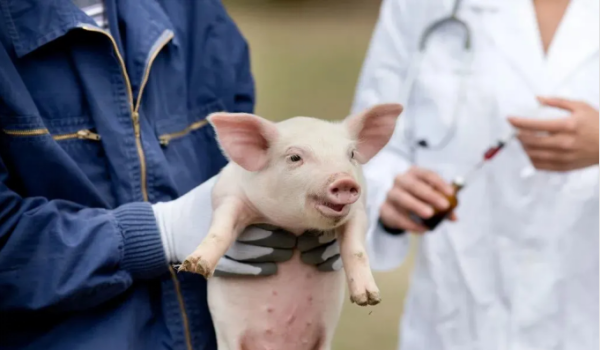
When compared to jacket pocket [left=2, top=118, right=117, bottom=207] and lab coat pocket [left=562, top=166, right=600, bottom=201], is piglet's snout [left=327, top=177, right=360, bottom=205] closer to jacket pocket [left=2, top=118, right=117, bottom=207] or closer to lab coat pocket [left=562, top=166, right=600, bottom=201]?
jacket pocket [left=2, top=118, right=117, bottom=207]

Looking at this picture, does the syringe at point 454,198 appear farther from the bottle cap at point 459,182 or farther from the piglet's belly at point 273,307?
the piglet's belly at point 273,307

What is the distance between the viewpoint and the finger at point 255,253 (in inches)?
33.6

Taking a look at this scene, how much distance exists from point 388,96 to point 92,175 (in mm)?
697

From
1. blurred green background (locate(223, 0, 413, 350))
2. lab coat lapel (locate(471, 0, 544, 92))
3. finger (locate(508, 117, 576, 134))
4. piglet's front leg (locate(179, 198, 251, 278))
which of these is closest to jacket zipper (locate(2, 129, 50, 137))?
piglet's front leg (locate(179, 198, 251, 278))

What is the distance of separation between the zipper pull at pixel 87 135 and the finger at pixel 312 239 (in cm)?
29

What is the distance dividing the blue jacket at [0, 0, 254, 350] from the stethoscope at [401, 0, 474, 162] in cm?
55

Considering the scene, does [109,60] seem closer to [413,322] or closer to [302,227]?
[302,227]

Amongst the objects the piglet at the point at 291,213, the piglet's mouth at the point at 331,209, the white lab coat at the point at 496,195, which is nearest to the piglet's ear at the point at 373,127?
the piglet at the point at 291,213

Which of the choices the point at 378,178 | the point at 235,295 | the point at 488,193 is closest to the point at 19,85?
the point at 235,295

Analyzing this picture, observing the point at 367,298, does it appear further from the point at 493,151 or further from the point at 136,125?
the point at 493,151

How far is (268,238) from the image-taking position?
0.85m

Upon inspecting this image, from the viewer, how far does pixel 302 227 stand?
0.82m

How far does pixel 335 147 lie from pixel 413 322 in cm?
83

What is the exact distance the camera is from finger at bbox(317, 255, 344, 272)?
88 centimetres
